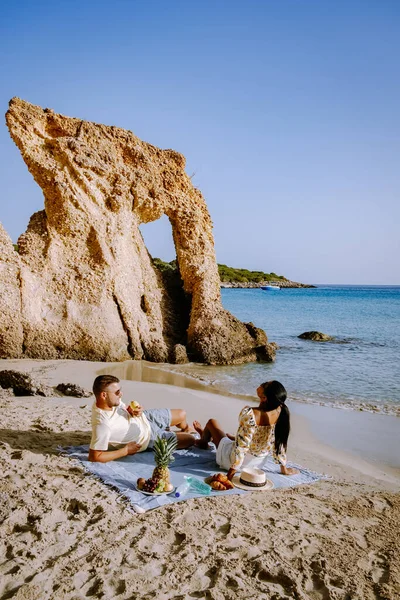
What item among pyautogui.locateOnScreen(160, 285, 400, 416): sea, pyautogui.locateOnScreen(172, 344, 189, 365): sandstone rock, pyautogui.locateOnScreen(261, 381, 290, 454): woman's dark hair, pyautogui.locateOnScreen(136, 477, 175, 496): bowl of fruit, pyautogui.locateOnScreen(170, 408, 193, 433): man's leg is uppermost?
pyautogui.locateOnScreen(261, 381, 290, 454): woman's dark hair

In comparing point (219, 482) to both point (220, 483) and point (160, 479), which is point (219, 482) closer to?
point (220, 483)

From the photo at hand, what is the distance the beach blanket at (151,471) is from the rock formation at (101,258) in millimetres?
7084

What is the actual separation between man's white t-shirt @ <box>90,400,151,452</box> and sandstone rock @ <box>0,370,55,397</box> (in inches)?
144

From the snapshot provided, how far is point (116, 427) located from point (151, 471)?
670mm

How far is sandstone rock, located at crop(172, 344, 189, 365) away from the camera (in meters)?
14.3

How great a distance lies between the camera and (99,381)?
518cm

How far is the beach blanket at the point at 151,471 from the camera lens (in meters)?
4.57

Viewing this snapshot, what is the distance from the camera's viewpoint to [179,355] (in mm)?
14422

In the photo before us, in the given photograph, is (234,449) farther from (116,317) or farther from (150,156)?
(150,156)

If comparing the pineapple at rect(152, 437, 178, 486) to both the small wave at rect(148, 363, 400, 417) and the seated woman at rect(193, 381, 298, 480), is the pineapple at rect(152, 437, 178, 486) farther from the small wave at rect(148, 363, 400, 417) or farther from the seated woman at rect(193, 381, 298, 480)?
the small wave at rect(148, 363, 400, 417)

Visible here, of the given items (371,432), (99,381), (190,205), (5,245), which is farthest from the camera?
(190,205)

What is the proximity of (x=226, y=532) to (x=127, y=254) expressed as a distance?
36.3ft

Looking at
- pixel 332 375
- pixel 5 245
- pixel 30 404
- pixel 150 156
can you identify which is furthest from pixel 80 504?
pixel 150 156

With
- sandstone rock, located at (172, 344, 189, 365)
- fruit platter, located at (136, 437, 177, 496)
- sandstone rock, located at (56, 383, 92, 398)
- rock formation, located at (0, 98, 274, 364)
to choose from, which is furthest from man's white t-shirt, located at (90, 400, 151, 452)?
sandstone rock, located at (172, 344, 189, 365)
